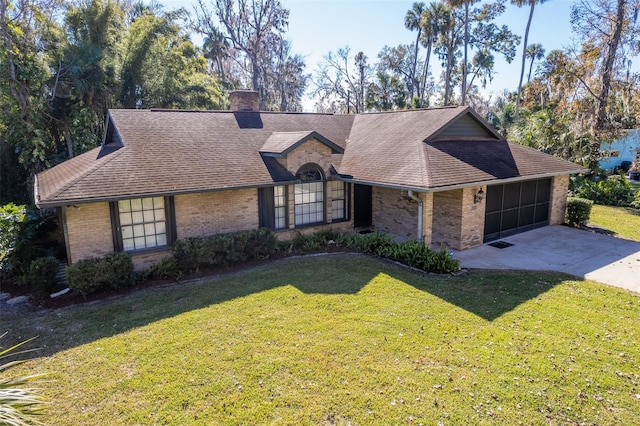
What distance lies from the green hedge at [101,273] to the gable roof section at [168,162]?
151 centimetres

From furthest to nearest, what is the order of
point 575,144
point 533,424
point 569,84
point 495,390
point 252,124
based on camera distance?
1. point 569,84
2. point 575,144
3. point 252,124
4. point 495,390
5. point 533,424

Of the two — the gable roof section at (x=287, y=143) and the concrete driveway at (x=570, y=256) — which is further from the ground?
the gable roof section at (x=287, y=143)

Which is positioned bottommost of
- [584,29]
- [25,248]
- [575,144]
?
[25,248]

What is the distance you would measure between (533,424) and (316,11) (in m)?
25.8

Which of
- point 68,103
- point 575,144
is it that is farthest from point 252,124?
point 575,144

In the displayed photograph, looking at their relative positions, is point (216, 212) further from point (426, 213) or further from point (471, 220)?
point (471, 220)

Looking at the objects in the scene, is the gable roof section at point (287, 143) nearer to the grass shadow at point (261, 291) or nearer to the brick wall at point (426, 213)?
the brick wall at point (426, 213)

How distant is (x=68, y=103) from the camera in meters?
18.1

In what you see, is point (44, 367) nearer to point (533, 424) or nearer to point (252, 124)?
point (533, 424)

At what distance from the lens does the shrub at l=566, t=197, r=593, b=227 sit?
50.5ft

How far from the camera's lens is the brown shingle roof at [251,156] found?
10.4 metres

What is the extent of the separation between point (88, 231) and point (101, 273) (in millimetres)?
1279

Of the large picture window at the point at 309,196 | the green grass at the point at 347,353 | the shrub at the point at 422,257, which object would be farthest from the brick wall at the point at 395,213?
the green grass at the point at 347,353

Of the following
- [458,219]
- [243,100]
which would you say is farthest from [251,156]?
[458,219]
